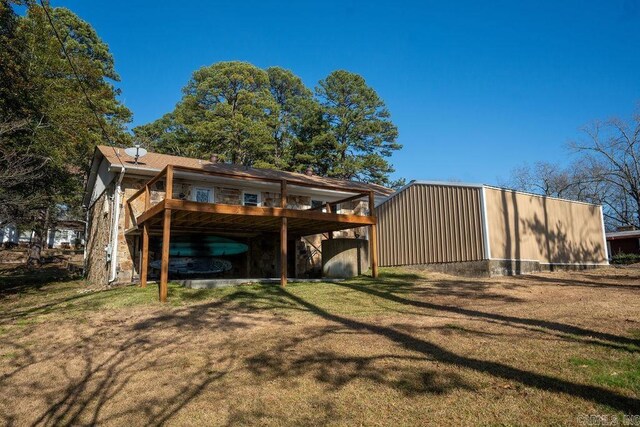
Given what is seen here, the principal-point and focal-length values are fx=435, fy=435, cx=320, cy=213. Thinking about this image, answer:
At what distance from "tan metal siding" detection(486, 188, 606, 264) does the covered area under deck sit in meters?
4.17

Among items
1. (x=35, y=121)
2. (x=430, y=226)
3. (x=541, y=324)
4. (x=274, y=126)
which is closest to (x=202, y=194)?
(x=35, y=121)

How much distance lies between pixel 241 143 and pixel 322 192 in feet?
49.0

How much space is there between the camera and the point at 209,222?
12.8 metres

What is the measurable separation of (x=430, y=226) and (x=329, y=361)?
36.3 feet

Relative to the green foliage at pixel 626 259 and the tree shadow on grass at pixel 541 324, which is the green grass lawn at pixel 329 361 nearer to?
the tree shadow on grass at pixel 541 324

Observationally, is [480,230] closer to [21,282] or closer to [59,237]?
[21,282]

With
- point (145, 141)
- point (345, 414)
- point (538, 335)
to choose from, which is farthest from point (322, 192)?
point (145, 141)

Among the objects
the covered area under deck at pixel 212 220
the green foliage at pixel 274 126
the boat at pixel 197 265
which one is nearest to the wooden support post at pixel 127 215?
the covered area under deck at pixel 212 220

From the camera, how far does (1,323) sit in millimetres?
8750

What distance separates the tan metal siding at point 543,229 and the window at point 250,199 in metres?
8.21

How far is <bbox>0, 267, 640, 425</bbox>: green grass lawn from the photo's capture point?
400 centimetres

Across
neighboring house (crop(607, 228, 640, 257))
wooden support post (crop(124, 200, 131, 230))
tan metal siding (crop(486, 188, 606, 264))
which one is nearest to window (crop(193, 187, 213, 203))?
wooden support post (crop(124, 200, 131, 230))

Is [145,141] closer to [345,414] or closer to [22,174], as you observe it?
[22,174]

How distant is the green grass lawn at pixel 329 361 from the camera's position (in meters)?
4.00
